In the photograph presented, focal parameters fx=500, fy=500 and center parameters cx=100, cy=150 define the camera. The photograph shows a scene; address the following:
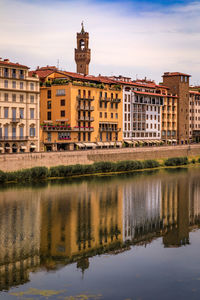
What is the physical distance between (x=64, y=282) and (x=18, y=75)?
178ft

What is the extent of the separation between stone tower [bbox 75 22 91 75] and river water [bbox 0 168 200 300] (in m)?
63.4

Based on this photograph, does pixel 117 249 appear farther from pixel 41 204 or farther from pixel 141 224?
pixel 41 204

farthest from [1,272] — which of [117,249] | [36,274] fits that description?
[117,249]

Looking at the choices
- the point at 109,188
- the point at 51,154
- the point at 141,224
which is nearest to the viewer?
the point at 141,224

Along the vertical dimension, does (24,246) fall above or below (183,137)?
below

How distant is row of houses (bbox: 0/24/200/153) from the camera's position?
81.2 m

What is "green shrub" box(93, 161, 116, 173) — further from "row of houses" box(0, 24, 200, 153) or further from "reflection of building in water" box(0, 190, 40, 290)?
"reflection of building in water" box(0, 190, 40, 290)

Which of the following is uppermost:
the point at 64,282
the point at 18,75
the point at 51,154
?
the point at 18,75

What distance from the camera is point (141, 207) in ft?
184

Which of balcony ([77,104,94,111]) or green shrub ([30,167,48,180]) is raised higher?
balcony ([77,104,94,111])

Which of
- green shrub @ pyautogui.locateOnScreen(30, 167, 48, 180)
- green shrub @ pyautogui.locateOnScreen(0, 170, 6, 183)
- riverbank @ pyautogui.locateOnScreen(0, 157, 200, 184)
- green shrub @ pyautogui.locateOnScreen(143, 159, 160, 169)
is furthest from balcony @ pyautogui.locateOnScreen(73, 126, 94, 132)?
green shrub @ pyautogui.locateOnScreen(0, 170, 6, 183)

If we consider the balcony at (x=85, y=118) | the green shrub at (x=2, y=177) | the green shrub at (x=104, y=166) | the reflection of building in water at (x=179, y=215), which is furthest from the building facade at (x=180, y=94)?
the green shrub at (x=2, y=177)

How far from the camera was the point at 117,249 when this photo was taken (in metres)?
39.6

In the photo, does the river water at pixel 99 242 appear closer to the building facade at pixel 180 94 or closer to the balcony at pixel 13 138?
the balcony at pixel 13 138
